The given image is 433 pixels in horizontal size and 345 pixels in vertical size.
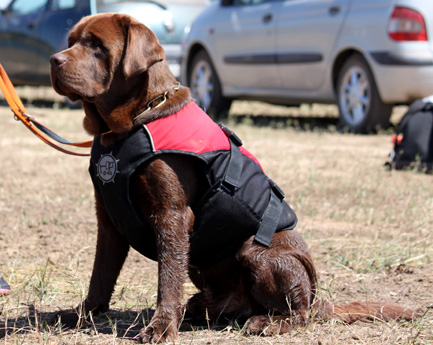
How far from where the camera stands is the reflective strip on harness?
320cm

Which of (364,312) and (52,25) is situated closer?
(364,312)

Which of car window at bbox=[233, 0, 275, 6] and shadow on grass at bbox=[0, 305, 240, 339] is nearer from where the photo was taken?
shadow on grass at bbox=[0, 305, 240, 339]

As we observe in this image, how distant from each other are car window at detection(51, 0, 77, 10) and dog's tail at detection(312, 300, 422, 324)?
946cm

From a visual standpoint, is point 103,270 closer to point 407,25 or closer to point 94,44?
point 94,44

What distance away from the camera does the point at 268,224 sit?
127 inches

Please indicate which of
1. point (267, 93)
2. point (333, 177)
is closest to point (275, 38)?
point (267, 93)

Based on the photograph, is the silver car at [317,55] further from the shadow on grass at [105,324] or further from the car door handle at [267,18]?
the shadow on grass at [105,324]

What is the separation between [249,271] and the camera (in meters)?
3.20

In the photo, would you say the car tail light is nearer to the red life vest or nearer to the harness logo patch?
the red life vest

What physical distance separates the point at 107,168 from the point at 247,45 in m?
7.46

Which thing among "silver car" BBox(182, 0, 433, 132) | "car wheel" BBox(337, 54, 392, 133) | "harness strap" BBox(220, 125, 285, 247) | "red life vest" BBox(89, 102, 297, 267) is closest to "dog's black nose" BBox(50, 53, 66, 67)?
"red life vest" BBox(89, 102, 297, 267)

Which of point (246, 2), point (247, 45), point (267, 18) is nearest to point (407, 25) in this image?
point (267, 18)

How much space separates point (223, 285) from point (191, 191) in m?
0.50

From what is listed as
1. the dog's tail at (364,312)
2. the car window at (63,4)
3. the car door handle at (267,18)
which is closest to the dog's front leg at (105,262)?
the dog's tail at (364,312)
